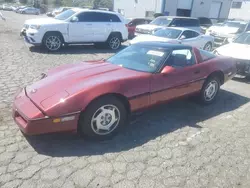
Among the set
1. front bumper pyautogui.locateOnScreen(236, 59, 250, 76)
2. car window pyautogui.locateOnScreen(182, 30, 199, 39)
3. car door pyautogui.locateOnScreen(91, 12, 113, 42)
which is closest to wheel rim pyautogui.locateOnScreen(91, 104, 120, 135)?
front bumper pyautogui.locateOnScreen(236, 59, 250, 76)

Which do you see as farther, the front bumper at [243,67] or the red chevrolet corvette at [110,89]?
the front bumper at [243,67]

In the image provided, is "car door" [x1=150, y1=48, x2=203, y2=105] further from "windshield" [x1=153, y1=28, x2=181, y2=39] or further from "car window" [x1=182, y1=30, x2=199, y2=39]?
"car window" [x1=182, y1=30, x2=199, y2=39]

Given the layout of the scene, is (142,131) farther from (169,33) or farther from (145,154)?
(169,33)

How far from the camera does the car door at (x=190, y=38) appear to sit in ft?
33.0

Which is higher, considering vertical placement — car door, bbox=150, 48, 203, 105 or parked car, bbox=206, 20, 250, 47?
car door, bbox=150, 48, 203, 105

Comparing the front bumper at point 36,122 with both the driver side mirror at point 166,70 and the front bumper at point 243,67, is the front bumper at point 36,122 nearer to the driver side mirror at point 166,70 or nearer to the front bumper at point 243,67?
the driver side mirror at point 166,70

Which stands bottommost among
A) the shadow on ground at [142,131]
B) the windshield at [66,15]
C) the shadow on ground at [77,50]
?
the shadow on ground at [77,50]

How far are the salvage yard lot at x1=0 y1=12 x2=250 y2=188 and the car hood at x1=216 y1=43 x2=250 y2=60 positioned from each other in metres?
2.94

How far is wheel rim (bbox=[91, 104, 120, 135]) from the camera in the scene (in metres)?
3.22

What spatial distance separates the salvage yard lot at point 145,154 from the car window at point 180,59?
0.93m

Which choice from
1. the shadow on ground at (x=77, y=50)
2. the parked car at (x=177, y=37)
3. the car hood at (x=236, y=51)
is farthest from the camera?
the parked car at (x=177, y=37)

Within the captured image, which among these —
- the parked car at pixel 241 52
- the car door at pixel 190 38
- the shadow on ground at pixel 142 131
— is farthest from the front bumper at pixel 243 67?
the car door at pixel 190 38

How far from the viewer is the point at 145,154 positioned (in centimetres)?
312

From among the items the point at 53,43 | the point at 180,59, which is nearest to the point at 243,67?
the point at 180,59
